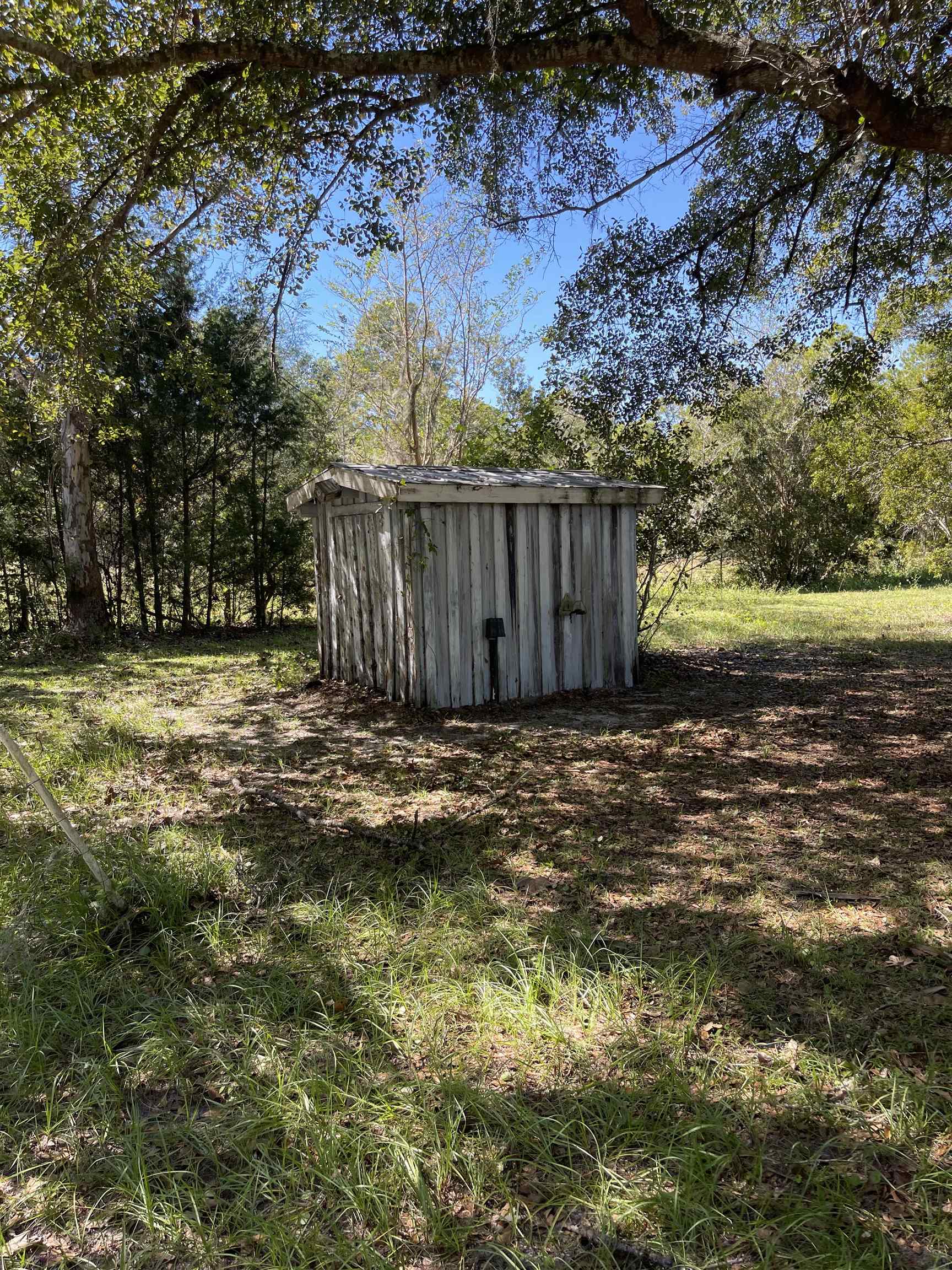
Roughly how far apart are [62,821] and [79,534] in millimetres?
10561

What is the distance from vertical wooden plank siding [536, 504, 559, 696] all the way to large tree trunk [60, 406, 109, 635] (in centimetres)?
823

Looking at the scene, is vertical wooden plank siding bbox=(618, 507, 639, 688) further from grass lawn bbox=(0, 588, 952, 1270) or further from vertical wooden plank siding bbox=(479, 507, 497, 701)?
grass lawn bbox=(0, 588, 952, 1270)

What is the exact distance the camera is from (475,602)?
22.0 feet

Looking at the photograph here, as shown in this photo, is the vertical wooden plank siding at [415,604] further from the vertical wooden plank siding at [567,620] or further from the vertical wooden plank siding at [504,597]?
the vertical wooden plank siding at [567,620]

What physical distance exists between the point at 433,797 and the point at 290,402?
1047cm

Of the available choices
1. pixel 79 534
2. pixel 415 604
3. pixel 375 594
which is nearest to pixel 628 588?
pixel 415 604

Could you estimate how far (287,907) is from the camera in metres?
3.08

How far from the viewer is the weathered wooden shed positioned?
648 centimetres

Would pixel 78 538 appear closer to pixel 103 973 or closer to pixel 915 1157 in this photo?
pixel 103 973

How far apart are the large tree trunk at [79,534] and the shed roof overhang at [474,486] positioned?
220 inches

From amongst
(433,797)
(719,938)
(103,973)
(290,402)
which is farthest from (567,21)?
(290,402)

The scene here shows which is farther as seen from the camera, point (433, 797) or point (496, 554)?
point (496, 554)

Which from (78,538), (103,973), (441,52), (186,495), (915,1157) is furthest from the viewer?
(186,495)

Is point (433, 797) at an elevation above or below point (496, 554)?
below
